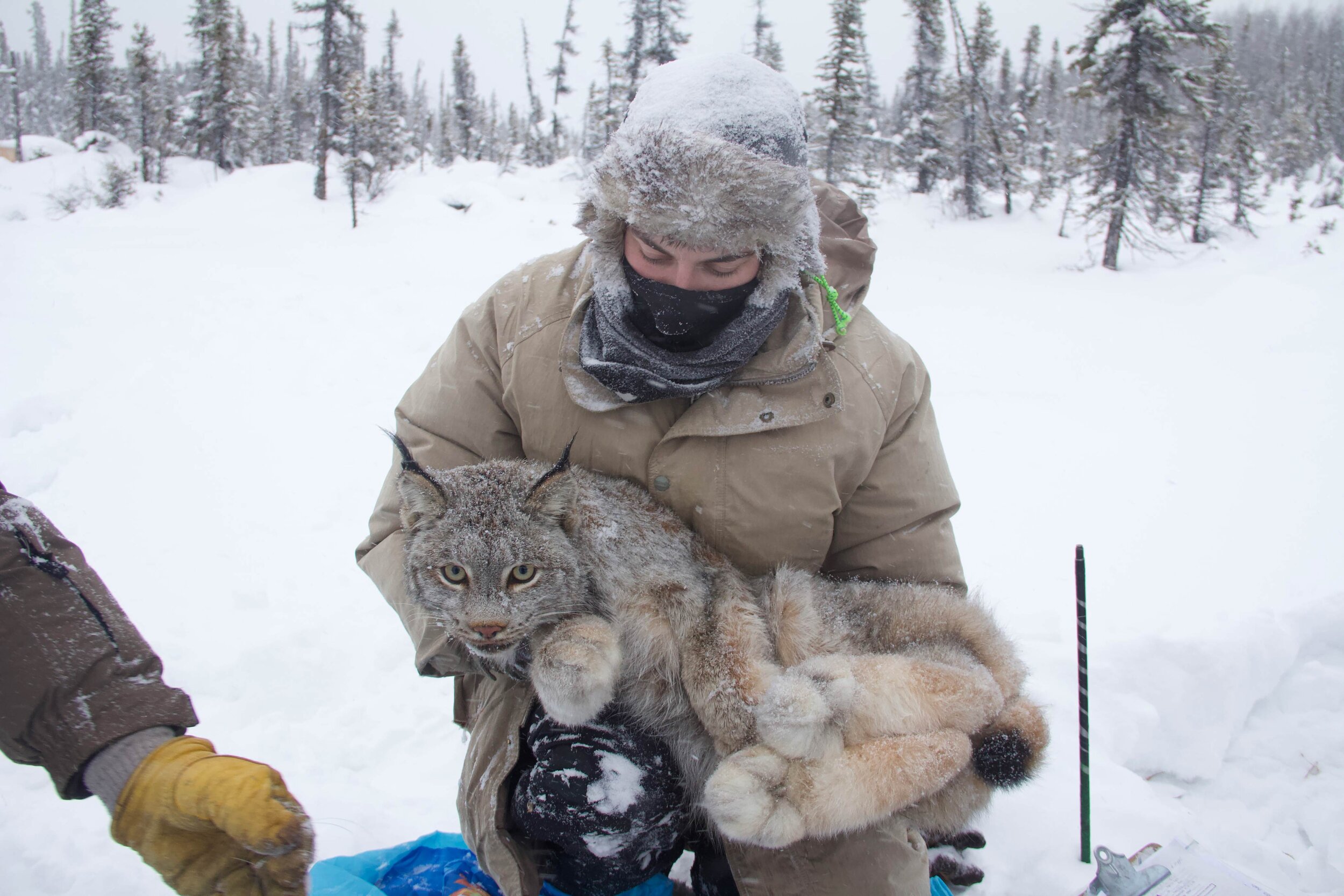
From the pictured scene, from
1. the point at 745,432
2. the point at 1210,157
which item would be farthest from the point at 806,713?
the point at 1210,157

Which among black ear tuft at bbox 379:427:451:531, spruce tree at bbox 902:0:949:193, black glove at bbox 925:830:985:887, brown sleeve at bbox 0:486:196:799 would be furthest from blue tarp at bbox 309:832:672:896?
spruce tree at bbox 902:0:949:193

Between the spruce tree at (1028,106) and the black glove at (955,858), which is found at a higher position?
the spruce tree at (1028,106)

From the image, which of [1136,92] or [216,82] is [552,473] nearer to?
[1136,92]

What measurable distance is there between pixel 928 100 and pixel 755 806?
3886 centimetres

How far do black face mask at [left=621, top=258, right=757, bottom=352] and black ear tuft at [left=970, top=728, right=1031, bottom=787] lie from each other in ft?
5.84

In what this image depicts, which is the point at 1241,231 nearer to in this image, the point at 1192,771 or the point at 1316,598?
the point at 1316,598

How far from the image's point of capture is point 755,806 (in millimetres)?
2232

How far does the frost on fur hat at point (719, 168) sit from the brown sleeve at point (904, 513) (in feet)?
2.74

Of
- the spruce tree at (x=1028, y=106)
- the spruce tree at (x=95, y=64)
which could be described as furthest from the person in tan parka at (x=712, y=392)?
the spruce tree at (x=95, y=64)

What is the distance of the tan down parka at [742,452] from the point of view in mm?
2785

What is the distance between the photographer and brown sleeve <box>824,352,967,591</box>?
3.07 metres

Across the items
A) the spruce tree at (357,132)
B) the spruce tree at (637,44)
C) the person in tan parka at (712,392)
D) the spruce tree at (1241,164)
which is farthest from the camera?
the spruce tree at (637,44)

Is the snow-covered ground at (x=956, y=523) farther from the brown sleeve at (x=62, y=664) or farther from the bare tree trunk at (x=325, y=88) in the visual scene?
the bare tree trunk at (x=325, y=88)

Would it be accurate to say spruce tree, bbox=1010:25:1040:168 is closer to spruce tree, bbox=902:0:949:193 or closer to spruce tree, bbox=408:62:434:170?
spruce tree, bbox=902:0:949:193
